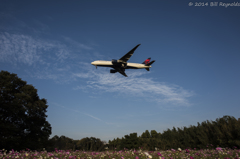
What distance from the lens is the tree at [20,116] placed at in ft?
90.6

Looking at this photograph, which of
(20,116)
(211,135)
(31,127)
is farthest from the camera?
(31,127)

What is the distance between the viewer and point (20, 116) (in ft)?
101

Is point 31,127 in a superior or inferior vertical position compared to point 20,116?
inferior

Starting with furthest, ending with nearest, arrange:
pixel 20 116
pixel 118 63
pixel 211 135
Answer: pixel 118 63 < pixel 20 116 < pixel 211 135

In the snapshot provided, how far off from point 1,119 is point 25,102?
4.80 meters

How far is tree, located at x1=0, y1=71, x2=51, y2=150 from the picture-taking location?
27616 millimetres

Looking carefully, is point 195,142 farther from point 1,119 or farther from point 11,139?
point 1,119

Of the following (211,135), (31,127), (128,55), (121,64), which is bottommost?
(211,135)

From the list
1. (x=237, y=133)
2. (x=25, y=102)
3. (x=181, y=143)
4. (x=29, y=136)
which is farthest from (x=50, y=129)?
(x=237, y=133)

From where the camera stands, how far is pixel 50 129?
35.2 m

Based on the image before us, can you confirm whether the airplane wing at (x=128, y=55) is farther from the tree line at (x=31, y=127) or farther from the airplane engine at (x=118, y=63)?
the tree line at (x=31, y=127)

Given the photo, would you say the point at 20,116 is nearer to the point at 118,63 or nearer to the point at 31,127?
the point at 31,127

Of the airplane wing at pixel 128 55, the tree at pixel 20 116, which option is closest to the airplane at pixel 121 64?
the airplane wing at pixel 128 55

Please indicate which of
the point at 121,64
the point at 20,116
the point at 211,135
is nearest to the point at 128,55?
the point at 121,64
